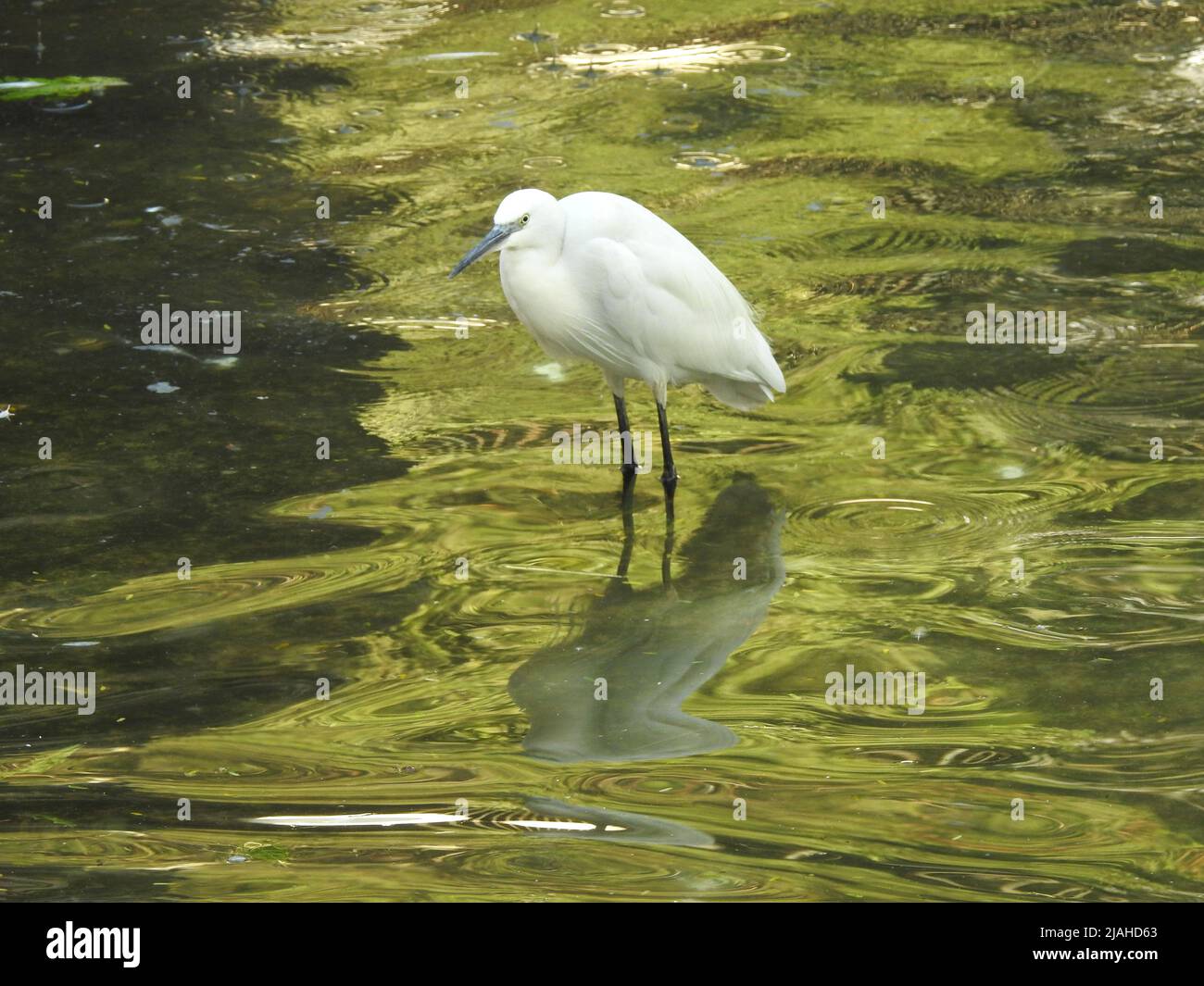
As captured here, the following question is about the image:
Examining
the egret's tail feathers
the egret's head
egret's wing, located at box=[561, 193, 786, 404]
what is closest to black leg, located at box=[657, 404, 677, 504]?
egret's wing, located at box=[561, 193, 786, 404]

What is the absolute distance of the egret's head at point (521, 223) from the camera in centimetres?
569

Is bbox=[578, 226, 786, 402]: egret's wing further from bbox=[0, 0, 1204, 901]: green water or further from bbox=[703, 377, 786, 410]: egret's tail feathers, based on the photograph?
bbox=[0, 0, 1204, 901]: green water

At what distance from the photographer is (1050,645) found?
5059 mm

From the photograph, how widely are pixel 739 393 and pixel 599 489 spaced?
2.43ft

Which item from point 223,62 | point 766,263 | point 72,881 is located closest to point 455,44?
point 223,62

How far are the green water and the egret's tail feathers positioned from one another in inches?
7.1

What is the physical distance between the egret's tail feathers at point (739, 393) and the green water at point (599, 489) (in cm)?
18

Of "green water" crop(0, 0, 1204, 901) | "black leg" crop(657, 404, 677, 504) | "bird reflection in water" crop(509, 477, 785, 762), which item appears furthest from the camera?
"black leg" crop(657, 404, 677, 504)

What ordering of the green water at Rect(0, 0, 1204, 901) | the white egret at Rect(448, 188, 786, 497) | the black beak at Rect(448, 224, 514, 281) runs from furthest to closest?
the white egret at Rect(448, 188, 786, 497), the black beak at Rect(448, 224, 514, 281), the green water at Rect(0, 0, 1204, 901)

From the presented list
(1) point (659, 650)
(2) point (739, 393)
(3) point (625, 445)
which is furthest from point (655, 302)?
(1) point (659, 650)

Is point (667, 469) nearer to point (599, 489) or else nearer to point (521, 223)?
point (599, 489)

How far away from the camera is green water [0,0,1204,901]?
4203 millimetres

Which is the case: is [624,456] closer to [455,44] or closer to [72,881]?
[72,881]

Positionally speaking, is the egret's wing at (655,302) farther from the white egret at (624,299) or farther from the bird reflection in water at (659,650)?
the bird reflection in water at (659,650)
